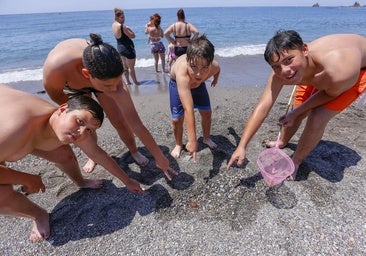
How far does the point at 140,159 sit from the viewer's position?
297cm

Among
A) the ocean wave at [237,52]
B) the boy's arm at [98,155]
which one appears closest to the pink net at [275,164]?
the boy's arm at [98,155]

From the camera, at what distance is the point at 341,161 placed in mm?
2824

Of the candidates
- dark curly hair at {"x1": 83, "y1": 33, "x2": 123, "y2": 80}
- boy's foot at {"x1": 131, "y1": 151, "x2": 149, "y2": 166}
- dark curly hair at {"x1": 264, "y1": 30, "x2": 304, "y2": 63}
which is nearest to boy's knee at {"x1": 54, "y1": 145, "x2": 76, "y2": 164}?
boy's foot at {"x1": 131, "y1": 151, "x2": 149, "y2": 166}

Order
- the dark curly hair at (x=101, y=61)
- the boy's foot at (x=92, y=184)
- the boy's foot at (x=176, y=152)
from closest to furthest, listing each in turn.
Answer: the dark curly hair at (x=101, y=61) < the boy's foot at (x=92, y=184) < the boy's foot at (x=176, y=152)

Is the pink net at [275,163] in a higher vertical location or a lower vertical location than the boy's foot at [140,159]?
higher

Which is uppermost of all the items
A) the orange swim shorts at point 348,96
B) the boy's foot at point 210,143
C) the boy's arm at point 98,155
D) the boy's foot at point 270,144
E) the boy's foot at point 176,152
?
the orange swim shorts at point 348,96

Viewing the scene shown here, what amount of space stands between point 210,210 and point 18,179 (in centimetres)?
158

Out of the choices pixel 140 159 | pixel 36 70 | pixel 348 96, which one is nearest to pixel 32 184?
pixel 140 159

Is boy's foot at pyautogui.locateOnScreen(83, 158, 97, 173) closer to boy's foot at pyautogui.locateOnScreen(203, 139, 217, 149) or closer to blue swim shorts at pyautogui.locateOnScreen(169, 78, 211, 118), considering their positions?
blue swim shorts at pyautogui.locateOnScreen(169, 78, 211, 118)

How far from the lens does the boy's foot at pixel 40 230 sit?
2.16 metres

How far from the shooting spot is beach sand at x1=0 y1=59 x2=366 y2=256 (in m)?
2.03

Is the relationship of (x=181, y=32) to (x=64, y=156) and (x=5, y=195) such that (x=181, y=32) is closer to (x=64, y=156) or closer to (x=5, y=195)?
(x=64, y=156)

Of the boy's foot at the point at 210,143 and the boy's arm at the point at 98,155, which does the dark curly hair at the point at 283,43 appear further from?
the boy's arm at the point at 98,155

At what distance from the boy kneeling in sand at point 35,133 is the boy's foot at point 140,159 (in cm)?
65
